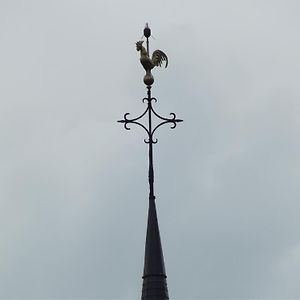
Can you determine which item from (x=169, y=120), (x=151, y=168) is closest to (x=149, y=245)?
(x=151, y=168)

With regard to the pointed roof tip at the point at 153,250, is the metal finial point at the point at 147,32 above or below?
above

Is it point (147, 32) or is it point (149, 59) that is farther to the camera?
point (147, 32)

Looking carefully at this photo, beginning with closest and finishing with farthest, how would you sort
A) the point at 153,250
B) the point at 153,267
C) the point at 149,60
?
the point at 153,267
the point at 153,250
the point at 149,60

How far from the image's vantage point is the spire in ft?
53.9

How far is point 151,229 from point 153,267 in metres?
1.03

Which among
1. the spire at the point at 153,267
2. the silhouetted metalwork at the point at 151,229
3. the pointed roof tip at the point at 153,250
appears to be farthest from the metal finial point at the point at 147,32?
the spire at the point at 153,267

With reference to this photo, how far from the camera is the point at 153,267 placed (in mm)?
16828

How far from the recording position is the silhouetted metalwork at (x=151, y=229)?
1653 cm

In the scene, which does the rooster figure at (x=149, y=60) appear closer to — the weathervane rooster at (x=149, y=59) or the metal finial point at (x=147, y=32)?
the weathervane rooster at (x=149, y=59)

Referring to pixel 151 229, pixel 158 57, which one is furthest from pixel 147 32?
pixel 151 229

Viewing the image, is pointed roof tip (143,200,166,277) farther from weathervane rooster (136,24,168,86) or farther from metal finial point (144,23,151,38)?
metal finial point (144,23,151,38)

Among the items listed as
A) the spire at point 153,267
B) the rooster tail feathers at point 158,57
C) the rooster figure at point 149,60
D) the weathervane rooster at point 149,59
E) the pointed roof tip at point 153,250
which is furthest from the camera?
the rooster tail feathers at point 158,57

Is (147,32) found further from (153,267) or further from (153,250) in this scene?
(153,267)

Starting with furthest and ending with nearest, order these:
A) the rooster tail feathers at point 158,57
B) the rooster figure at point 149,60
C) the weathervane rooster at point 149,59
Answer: the rooster tail feathers at point 158,57 < the rooster figure at point 149,60 < the weathervane rooster at point 149,59
